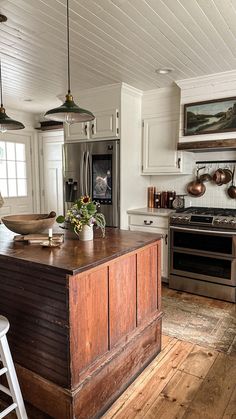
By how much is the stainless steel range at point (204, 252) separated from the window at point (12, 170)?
2.89 meters

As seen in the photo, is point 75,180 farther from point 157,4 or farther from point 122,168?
point 157,4

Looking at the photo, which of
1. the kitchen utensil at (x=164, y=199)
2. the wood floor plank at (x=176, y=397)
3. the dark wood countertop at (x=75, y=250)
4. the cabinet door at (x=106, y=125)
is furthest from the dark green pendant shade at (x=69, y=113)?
the kitchen utensil at (x=164, y=199)

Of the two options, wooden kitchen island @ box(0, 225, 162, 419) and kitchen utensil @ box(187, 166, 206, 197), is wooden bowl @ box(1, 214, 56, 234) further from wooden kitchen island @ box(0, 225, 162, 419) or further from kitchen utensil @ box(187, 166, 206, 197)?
kitchen utensil @ box(187, 166, 206, 197)

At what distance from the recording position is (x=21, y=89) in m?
3.77

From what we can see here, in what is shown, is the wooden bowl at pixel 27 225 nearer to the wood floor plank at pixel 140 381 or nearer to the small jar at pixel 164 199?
the wood floor plank at pixel 140 381

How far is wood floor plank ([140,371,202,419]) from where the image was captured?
1703mm

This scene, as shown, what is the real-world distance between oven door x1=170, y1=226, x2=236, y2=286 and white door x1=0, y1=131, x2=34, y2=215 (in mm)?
2884

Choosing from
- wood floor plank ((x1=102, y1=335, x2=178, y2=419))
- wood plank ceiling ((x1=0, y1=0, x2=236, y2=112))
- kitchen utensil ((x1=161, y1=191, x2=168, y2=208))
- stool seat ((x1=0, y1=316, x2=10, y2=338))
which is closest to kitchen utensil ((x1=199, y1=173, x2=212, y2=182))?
kitchen utensil ((x1=161, y1=191, x2=168, y2=208))

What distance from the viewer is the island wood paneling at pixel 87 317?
4.79 feet

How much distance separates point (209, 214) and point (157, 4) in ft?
6.92

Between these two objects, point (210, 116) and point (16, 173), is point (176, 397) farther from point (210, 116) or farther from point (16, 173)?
point (16, 173)

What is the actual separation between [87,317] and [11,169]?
155 inches

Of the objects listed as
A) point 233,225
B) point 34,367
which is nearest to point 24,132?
point 233,225

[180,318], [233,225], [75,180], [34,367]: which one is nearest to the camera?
[34,367]
